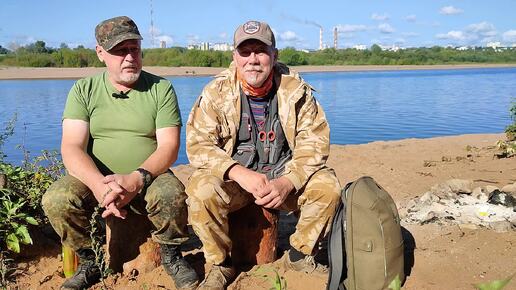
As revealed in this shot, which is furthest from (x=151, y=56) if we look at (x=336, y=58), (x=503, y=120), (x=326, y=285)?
(x=326, y=285)

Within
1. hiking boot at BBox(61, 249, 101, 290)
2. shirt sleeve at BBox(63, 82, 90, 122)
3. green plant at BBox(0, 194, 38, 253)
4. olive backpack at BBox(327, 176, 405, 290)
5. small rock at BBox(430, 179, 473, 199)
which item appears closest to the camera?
olive backpack at BBox(327, 176, 405, 290)

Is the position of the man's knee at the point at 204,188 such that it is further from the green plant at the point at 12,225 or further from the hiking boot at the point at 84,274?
the green plant at the point at 12,225

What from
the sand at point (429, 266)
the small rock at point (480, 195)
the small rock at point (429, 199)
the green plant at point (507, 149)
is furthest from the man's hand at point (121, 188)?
the green plant at point (507, 149)

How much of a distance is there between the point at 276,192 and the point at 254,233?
63 cm

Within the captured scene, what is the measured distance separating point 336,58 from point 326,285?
66.2m

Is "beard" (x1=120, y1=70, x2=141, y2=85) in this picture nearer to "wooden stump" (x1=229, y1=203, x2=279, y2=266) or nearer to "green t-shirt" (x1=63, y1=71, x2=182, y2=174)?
"green t-shirt" (x1=63, y1=71, x2=182, y2=174)

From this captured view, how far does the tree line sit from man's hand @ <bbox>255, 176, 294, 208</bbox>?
41558mm

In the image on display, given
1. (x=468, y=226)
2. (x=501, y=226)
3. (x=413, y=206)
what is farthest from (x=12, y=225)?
(x=501, y=226)

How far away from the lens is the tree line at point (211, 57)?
46884 mm

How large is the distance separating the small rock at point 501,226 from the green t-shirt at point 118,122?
7.88 ft

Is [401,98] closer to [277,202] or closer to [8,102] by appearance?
[8,102]

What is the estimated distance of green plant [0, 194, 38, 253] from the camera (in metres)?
3.51

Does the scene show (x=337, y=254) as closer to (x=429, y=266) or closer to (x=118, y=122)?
(x=429, y=266)

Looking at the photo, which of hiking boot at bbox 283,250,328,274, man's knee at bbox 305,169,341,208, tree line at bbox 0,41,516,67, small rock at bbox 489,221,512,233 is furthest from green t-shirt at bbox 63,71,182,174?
tree line at bbox 0,41,516,67
